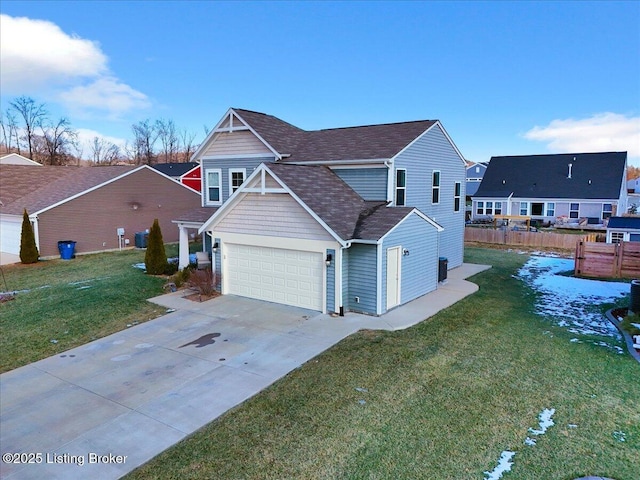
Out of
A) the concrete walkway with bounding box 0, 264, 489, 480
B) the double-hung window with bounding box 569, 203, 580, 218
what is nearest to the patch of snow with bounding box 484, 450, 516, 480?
the concrete walkway with bounding box 0, 264, 489, 480

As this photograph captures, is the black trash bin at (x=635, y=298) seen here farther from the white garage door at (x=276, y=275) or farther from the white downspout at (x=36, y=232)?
the white downspout at (x=36, y=232)

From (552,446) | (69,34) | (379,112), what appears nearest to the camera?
(552,446)

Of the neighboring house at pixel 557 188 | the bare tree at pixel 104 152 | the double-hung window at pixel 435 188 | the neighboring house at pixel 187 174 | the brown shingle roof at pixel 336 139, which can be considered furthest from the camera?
the bare tree at pixel 104 152

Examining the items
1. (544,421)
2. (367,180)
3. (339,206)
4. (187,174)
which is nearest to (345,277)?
(339,206)

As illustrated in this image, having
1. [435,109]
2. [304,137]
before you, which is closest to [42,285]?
[304,137]

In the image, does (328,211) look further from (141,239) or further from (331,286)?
(141,239)

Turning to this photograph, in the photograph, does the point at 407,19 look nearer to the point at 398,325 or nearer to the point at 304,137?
the point at 304,137

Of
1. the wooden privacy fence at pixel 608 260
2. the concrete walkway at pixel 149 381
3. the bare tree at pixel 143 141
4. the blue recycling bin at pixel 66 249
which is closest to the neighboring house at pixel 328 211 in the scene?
the concrete walkway at pixel 149 381

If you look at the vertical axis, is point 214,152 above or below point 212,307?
above
